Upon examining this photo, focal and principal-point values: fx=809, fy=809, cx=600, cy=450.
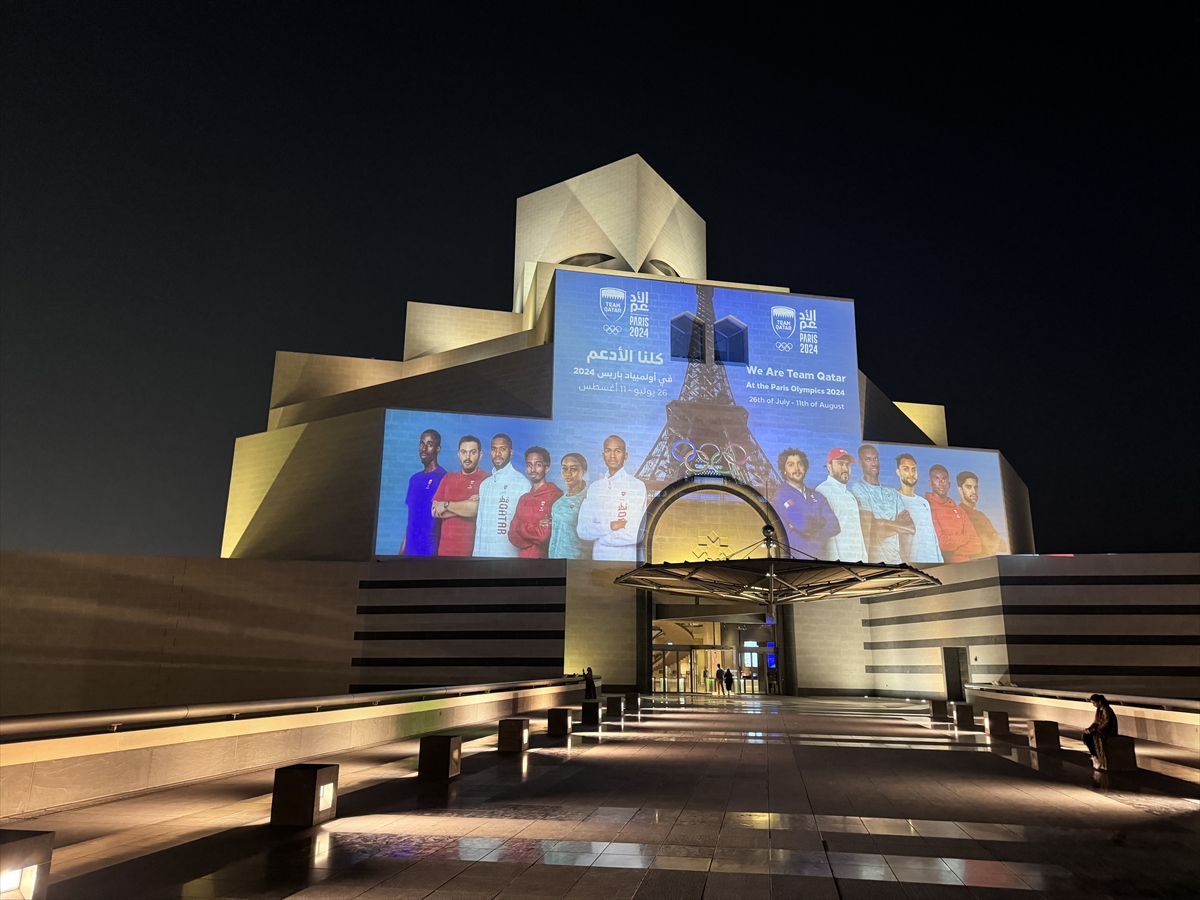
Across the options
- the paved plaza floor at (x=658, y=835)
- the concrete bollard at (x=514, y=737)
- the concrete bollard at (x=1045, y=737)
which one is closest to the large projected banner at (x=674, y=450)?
the concrete bollard at (x=514, y=737)

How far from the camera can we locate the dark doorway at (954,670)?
36156 millimetres

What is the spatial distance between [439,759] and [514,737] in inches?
141

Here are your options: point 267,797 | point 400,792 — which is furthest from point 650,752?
point 267,797

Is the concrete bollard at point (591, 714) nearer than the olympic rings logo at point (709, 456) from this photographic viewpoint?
Yes

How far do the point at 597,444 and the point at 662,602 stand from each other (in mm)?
9100

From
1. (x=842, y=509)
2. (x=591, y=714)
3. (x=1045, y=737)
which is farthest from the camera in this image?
(x=842, y=509)

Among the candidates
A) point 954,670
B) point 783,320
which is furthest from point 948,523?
point 783,320

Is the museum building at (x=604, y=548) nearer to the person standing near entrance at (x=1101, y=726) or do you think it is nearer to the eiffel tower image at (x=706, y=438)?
the eiffel tower image at (x=706, y=438)

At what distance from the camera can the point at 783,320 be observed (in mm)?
46188

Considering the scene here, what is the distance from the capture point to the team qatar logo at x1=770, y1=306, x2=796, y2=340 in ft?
151

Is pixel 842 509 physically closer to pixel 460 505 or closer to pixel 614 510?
pixel 614 510

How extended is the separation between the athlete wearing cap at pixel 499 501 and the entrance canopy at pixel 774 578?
713 centimetres

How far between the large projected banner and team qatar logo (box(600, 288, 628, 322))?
4.7 inches

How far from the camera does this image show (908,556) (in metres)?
42.6
